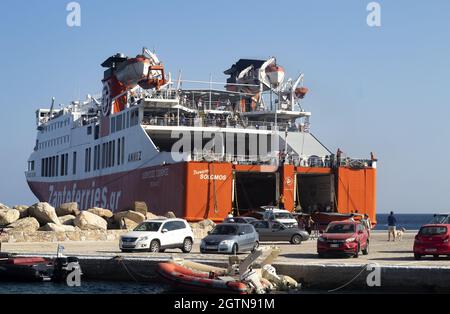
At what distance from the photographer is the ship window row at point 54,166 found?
2670 inches

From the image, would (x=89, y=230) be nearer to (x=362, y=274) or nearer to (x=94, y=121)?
(x=362, y=274)

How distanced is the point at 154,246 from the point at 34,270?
5.84m

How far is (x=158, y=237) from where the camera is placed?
26547mm

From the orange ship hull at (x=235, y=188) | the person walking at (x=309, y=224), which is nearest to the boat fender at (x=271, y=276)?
the person walking at (x=309, y=224)

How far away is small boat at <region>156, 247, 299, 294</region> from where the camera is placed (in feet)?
56.5

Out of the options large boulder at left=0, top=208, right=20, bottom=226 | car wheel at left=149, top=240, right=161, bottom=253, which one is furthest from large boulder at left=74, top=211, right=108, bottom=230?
car wheel at left=149, top=240, right=161, bottom=253

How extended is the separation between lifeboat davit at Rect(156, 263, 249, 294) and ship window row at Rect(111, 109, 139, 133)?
31.8 metres

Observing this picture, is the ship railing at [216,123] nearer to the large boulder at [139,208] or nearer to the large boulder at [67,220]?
the large boulder at [139,208]

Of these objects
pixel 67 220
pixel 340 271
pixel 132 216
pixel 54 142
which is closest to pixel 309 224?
pixel 132 216

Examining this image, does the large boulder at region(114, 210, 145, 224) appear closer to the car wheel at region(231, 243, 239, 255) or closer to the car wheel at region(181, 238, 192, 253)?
the car wheel at region(181, 238, 192, 253)

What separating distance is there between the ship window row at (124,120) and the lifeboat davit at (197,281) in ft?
104

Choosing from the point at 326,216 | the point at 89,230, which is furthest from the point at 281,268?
the point at 326,216

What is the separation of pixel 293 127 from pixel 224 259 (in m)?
30.7

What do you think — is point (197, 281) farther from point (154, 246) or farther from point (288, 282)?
point (154, 246)
